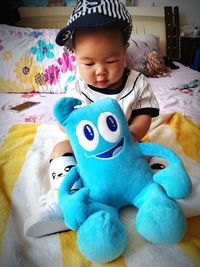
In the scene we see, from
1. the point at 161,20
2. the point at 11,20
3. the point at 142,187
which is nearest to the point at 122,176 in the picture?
the point at 142,187

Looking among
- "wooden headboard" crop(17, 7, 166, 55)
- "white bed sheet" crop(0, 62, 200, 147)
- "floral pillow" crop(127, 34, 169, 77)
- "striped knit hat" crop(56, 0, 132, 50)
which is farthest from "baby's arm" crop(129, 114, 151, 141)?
"wooden headboard" crop(17, 7, 166, 55)

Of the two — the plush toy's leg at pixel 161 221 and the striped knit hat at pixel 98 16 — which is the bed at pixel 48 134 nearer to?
the plush toy's leg at pixel 161 221

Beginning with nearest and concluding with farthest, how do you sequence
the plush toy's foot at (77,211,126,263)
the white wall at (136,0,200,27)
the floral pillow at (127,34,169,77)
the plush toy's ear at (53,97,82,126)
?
the plush toy's foot at (77,211,126,263) → the plush toy's ear at (53,97,82,126) → the floral pillow at (127,34,169,77) → the white wall at (136,0,200,27)

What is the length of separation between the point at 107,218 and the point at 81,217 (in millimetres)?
56

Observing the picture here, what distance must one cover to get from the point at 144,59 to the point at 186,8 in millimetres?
925

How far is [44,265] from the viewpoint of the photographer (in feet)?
1.48

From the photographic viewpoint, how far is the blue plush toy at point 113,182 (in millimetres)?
421

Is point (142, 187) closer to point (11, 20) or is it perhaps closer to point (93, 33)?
point (93, 33)

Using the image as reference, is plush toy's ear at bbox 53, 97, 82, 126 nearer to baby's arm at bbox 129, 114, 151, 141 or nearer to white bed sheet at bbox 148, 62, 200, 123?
baby's arm at bbox 129, 114, 151, 141

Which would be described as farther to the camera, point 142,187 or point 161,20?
point 161,20

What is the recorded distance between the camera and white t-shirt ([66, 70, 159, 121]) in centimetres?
75

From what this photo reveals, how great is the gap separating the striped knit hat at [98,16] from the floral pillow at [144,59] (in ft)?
3.52

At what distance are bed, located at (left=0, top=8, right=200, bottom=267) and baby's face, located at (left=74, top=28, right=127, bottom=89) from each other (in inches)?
12.5

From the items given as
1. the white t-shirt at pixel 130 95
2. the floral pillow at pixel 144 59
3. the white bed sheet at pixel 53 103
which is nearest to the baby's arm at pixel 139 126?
the white t-shirt at pixel 130 95
